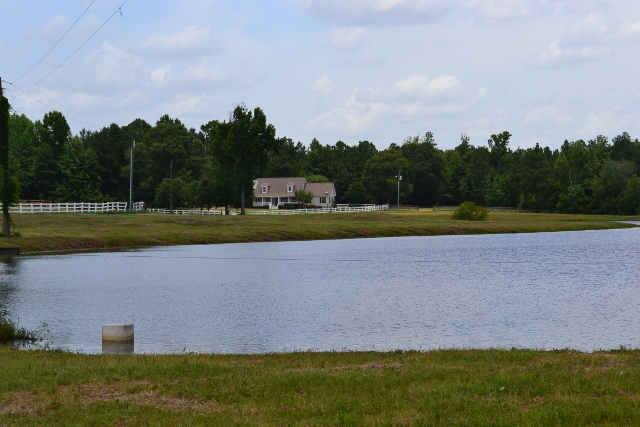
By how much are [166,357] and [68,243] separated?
48.8 metres

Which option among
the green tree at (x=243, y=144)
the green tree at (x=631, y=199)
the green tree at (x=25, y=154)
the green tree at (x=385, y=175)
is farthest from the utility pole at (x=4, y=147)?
the green tree at (x=631, y=199)

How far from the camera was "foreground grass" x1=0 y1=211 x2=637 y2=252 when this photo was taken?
6600 centimetres

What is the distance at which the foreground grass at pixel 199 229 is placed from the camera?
66.0 metres

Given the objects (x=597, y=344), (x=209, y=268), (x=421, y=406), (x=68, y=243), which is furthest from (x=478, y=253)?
(x=421, y=406)

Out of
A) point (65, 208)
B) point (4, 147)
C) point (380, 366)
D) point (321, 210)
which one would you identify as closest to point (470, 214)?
point (321, 210)

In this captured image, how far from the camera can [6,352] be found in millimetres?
18906

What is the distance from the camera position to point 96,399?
13.1 meters

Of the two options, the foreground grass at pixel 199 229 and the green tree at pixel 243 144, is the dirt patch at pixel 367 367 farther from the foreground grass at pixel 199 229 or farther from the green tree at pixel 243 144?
the green tree at pixel 243 144

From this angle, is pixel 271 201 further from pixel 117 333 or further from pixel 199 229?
pixel 117 333

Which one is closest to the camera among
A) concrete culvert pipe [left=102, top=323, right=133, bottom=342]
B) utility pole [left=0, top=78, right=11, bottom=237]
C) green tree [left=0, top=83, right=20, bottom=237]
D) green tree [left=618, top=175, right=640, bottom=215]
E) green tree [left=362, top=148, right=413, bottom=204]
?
concrete culvert pipe [left=102, top=323, right=133, bottom=342]

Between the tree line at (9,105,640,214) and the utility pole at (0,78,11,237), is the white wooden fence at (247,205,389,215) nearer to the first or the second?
the tree line at (9,105,640,214)

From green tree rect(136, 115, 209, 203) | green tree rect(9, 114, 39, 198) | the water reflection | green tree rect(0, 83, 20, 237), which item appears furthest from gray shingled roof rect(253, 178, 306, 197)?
the water reflection

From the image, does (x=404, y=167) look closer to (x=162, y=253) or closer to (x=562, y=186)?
(x=562, y=186)

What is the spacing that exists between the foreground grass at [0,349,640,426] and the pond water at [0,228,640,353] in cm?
495
